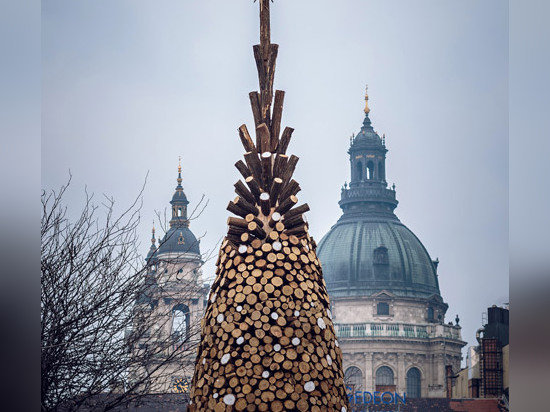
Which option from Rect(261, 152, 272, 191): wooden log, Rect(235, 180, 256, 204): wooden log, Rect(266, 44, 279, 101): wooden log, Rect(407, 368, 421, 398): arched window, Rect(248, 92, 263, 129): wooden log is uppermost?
Rect(266, 44, 279, 101): wooden log

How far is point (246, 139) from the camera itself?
7.26 metres

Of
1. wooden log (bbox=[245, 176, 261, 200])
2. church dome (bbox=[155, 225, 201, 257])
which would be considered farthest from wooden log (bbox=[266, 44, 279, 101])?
church dome (bbox=[155, 225, 201, 257])

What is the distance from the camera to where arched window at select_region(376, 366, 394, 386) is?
105688 mm

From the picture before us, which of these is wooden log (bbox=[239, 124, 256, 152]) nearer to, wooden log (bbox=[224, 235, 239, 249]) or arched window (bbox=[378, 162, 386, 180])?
wooden log (bbox=[224, 235, 239, 249])

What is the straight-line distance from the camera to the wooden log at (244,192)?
282 inches

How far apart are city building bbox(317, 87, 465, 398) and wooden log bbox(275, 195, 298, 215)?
93.9m

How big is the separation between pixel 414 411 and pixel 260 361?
59.0 meters

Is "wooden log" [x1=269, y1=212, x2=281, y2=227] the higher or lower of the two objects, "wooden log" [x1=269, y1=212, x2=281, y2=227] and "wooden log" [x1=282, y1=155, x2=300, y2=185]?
the lower

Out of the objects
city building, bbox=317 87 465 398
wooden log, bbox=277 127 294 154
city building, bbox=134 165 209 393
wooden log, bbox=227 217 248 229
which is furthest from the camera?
city building, bbox=317 87 465 398

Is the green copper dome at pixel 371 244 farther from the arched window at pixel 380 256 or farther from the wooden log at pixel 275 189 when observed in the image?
the wooden log at pixel 275 189

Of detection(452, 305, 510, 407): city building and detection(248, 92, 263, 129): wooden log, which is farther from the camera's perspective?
detection(452, 305, 510, 407): city building

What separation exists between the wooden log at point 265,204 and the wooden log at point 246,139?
1.17ft
